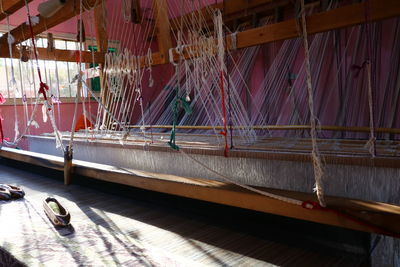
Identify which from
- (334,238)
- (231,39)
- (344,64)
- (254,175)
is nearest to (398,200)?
(334,238)

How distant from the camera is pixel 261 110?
12.1 ft

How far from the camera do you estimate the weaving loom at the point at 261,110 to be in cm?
117

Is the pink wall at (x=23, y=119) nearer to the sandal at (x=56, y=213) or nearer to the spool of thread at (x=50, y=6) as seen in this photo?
the spool of thread at (x=50, y=6)

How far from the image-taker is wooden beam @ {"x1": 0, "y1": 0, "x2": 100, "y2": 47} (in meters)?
1.98

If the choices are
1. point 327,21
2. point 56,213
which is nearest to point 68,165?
point 56,213

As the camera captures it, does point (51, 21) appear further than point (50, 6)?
Yes

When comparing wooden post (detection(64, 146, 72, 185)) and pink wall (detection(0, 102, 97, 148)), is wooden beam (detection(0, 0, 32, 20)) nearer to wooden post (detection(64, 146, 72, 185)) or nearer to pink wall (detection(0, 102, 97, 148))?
wooden post (detection(64, 146, 72, 185))

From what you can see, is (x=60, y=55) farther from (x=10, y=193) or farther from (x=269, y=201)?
(x=269, y=201)

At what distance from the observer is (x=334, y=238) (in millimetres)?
1036

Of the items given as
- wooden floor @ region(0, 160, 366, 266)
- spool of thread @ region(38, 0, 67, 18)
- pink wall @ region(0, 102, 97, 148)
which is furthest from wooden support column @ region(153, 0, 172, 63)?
pink wall @ region(0, 102, 97, 148)

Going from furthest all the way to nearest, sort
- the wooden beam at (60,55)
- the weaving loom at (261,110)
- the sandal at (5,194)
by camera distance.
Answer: the wooden beam at (60,55) → the sandal at (5,194) → the weaving loom at (261,110)

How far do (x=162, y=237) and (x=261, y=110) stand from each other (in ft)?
8.83

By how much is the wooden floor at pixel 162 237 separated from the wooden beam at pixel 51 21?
→ 3.68ft

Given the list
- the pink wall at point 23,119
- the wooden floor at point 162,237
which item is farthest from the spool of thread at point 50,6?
the pink wall at point 23,119
